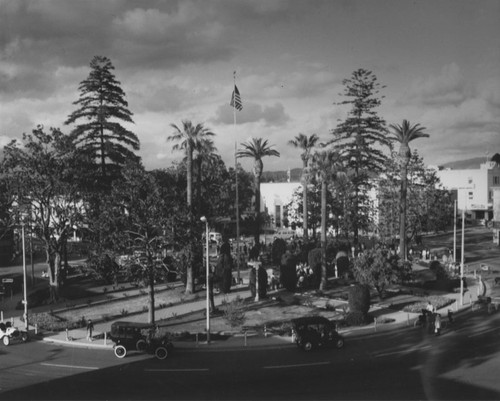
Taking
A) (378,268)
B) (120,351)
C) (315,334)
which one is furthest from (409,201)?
(120,351)

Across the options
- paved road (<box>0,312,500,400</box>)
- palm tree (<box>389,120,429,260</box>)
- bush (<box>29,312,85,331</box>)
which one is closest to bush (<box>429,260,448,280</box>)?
palm tree (<box>389,120,429,260</box>)

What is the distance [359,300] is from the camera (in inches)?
1230

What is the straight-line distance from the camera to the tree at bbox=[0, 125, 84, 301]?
3606 cm

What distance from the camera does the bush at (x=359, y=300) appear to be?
31.2m

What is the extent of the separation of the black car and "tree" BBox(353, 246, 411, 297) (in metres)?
11.0

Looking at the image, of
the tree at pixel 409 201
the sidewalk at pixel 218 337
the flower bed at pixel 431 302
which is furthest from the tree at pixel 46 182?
the tree at pixel 409 201

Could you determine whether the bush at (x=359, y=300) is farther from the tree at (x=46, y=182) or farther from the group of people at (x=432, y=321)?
the tree at (x=46, y=182)

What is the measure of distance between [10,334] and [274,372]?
48.7 ft

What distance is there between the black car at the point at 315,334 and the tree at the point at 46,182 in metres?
18.9

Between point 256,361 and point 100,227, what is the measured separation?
12595 millimetres

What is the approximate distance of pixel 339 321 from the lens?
3083 cm

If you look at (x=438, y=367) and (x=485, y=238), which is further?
(x=485, y=238)

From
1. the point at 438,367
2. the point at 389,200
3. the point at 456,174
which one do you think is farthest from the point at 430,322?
the point at 456,174

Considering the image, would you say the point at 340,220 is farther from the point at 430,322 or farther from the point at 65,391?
the point at 65,391
